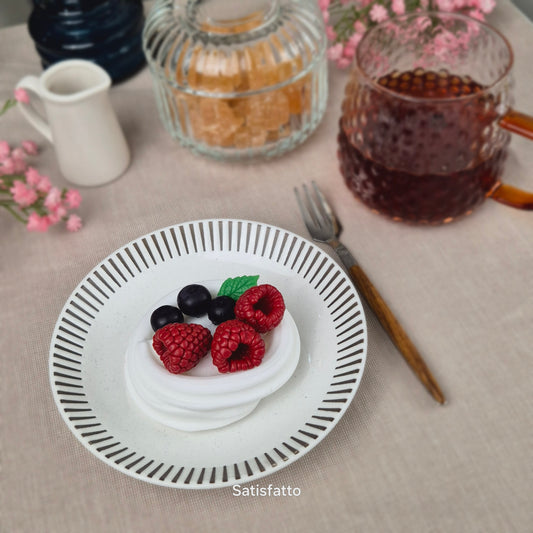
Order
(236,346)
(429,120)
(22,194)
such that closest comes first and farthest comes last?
(236,346) → (429,120) → (22,194)

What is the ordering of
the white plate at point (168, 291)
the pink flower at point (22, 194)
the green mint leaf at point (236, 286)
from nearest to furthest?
the white plate at point (168, 291), the green mint leaf at point (236, 286), the pink flower at point (22, 194)

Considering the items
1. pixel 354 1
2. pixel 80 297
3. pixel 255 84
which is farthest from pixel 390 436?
pixel 354 1

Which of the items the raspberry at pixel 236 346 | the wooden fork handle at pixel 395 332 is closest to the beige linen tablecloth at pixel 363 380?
the wooden fork handle at pixel 395 332

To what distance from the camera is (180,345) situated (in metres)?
0.59

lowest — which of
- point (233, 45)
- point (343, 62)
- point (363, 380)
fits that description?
point (363, 380)

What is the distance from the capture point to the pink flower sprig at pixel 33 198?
2.64 ft

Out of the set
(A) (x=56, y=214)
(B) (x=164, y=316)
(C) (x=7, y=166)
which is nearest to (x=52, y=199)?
(A) (x=56, y=214)

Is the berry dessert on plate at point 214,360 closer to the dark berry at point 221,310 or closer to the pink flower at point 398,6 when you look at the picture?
the dark berry at point 221,310

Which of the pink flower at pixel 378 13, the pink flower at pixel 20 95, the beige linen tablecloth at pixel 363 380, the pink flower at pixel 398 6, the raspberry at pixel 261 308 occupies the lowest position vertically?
the beige linen tablecloth at pixel 363 380

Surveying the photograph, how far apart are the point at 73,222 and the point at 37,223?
0.05 meters

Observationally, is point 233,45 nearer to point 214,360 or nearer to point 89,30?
point 89,30

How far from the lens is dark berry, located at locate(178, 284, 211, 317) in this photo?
65 centimetres

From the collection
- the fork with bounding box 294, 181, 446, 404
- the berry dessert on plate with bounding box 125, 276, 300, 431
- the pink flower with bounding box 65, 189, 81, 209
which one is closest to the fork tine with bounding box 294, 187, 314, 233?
the fork with bounding box 294, 181, 446, 404

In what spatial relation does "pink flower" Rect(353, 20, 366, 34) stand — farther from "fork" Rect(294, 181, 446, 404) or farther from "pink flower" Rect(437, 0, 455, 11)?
"fork" Rect(294, 181, 446, 404)
